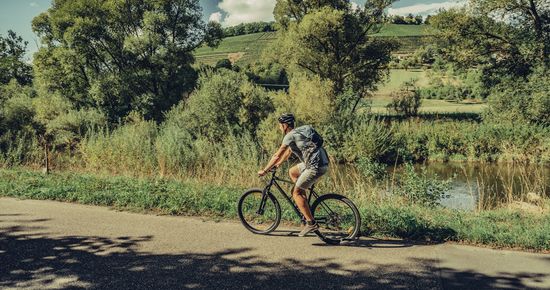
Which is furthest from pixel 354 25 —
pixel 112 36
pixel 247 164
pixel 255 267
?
pixel 255 267

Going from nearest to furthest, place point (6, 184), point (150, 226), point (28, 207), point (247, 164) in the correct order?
point (150, 226)
point (28, 207)
point (6, 184)
point (247, 164)

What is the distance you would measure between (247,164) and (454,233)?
21.2 ft

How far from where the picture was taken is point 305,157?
20.3 feet

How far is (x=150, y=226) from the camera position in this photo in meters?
7.07

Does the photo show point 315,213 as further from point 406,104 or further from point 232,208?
point 406,104

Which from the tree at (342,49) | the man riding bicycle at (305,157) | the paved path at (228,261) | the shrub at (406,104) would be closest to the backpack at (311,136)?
the man riding bicycle at (305,157)

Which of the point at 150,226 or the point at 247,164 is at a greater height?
the point at 247,164

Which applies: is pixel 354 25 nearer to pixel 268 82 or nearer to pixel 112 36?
pixel 112 36

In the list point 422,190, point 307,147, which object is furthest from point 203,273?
point 422,190

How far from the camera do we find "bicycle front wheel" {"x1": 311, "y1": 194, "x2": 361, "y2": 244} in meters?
6.22

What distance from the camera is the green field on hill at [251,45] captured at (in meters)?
83.4

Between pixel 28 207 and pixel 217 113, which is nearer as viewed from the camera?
pixel 28 207

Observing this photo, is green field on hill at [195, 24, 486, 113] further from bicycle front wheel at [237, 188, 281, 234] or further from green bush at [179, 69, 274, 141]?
bicycle front wheel at [237, 188, 281, 234]

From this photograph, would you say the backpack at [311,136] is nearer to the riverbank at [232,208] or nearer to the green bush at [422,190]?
the riverbank at [232,208]
